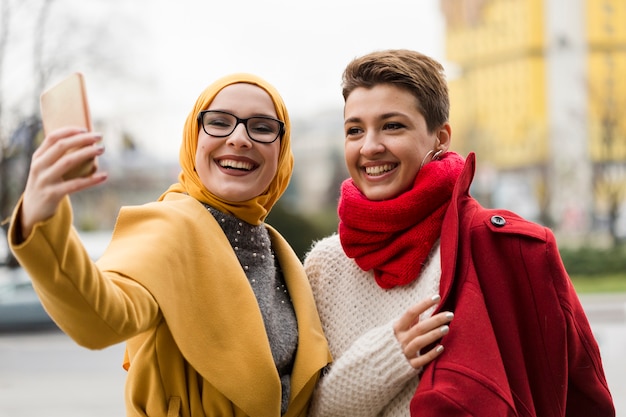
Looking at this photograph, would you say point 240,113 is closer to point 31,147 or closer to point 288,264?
point 288,264

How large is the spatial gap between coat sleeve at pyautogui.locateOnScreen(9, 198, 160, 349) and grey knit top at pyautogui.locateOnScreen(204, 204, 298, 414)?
51 centimetres

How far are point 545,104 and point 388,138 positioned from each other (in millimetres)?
46970

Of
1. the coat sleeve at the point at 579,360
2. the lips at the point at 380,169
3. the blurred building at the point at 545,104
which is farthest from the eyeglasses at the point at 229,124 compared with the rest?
the blurred building at the point at 545,104

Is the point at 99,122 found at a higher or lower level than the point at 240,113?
lower

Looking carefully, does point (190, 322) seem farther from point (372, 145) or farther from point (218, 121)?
point (372, 145)

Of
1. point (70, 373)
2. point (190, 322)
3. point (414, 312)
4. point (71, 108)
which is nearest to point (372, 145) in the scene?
point (414, 312)

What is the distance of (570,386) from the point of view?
2.33m

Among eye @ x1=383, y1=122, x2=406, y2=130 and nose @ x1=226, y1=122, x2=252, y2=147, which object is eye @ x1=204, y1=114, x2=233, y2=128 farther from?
eye @ x1=383, y1=122, x2=406, y2=130

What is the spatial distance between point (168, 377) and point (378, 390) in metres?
0.62

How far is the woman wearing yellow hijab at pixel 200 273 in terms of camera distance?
160cm

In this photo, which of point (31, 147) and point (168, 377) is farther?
point (31, 147)

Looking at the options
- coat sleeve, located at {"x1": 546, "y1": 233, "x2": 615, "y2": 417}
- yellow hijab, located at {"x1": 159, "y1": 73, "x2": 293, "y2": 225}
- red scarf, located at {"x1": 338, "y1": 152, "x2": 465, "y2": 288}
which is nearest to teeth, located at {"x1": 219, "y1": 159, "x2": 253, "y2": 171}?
yellow hijab, located at {"x1": 159, "y1": 73, "x2": 293, "y2": 225}

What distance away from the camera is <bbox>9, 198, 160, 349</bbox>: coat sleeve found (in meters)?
1.58

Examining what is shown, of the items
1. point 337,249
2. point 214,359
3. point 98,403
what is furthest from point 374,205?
point 98,403
